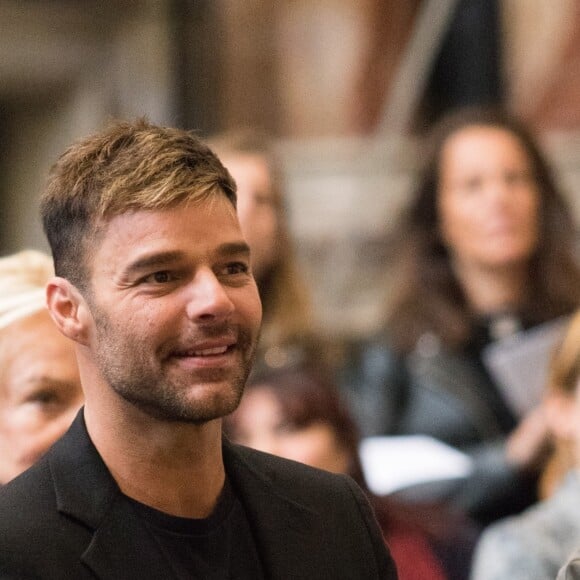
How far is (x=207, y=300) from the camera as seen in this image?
1849 millimetres

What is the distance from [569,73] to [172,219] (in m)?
5.25

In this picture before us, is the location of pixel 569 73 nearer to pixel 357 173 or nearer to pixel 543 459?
pixel 357 173

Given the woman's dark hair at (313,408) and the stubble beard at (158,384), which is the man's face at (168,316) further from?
the woman's dark hair at (313,408)

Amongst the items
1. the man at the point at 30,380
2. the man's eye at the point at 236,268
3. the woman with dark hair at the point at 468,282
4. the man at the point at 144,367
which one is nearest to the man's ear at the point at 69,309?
the man at the point at 144,367

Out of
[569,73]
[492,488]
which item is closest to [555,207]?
[492,488]

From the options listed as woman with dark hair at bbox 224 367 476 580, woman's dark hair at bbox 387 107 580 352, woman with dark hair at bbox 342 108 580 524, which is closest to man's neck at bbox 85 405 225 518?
woman with dark hair at bbox 224 367 476 580

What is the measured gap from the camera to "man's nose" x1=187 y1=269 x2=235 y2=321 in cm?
185

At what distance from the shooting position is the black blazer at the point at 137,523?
1806 millimetres

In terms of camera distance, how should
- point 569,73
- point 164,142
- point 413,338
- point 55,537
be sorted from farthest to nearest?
point 569,73
point 413,338
point 164,142
point 55,537

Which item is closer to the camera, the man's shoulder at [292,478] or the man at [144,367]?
the man at [144,367]

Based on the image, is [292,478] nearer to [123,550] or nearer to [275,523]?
[275,523]

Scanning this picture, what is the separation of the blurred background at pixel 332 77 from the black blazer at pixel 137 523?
4593 mm

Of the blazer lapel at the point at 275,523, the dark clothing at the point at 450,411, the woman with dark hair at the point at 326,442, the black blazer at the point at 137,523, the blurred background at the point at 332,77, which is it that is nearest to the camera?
the black blazer at the point at 137,523

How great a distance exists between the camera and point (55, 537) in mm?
1820
